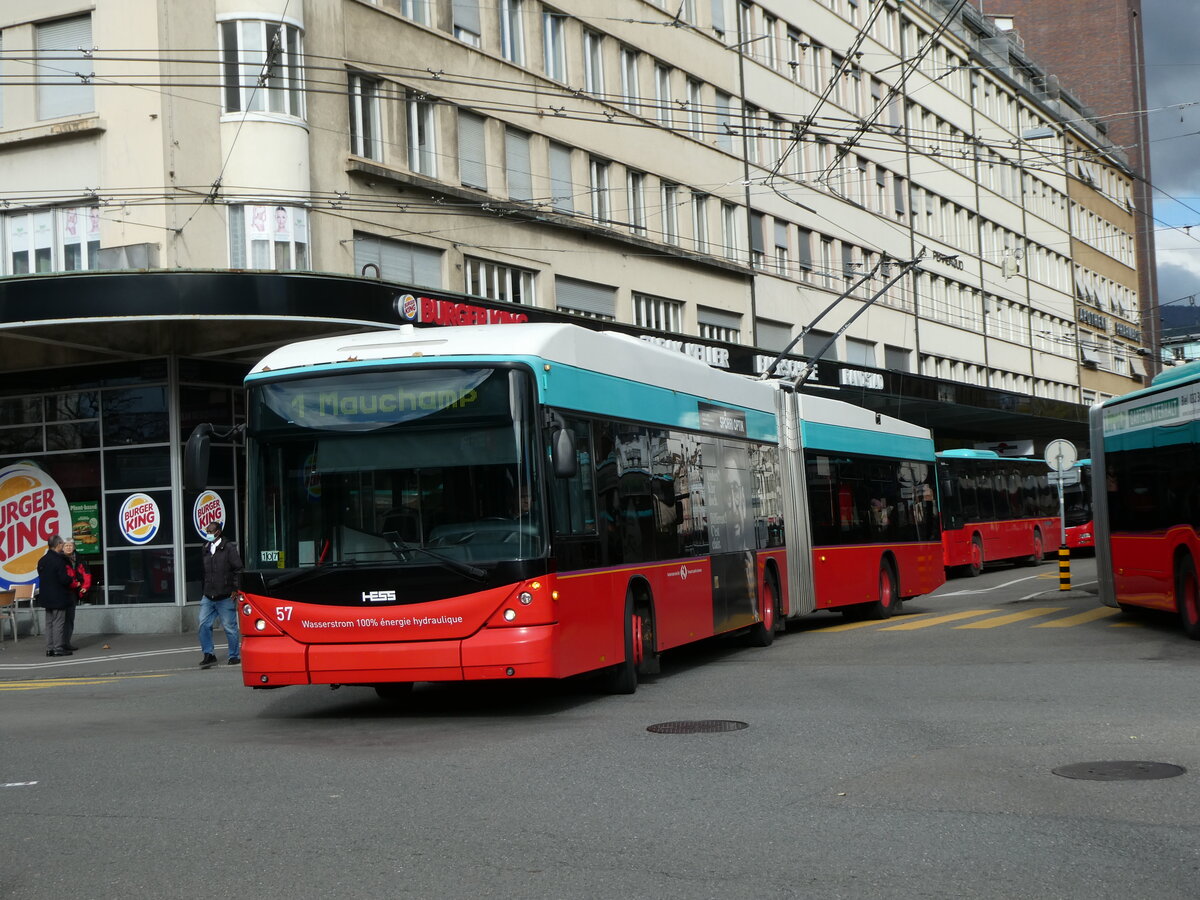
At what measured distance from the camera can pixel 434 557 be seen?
1132 cm

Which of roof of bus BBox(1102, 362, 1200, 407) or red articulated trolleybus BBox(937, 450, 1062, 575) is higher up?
roof of bus BBox(1102, 362, 1200, 407)

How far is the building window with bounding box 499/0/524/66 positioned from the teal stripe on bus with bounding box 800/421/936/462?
1285 cm

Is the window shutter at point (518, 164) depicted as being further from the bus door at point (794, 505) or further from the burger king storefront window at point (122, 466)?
the bus door at point (794, 505)

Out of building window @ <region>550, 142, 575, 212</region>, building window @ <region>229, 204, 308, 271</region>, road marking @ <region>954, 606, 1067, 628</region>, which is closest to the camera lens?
road marking @ <region>954, 606, 1067, 628</region>

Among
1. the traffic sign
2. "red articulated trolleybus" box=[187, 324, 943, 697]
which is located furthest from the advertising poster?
the traffic sign

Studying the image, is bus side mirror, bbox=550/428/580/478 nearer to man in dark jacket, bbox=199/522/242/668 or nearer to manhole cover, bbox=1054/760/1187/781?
manhole cover, bbox=1054/760/1187/781

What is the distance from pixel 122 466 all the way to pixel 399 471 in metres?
16.4

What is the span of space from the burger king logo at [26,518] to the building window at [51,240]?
4.04 meters

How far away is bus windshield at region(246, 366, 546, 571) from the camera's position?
37.2 feet

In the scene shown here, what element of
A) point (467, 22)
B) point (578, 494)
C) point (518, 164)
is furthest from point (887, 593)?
point (467, 22)

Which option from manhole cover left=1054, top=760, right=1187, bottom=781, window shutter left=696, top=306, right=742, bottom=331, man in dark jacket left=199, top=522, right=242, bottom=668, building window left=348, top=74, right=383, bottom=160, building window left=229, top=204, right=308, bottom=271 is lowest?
manhole cover left=1054, top=760, right=1187, bottom=781

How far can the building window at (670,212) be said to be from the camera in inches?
1533

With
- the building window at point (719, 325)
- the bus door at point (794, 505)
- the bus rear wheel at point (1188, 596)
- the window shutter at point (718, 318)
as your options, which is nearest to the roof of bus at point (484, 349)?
the bus door at point (794, 505)

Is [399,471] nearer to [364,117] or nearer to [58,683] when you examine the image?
[58,683]
